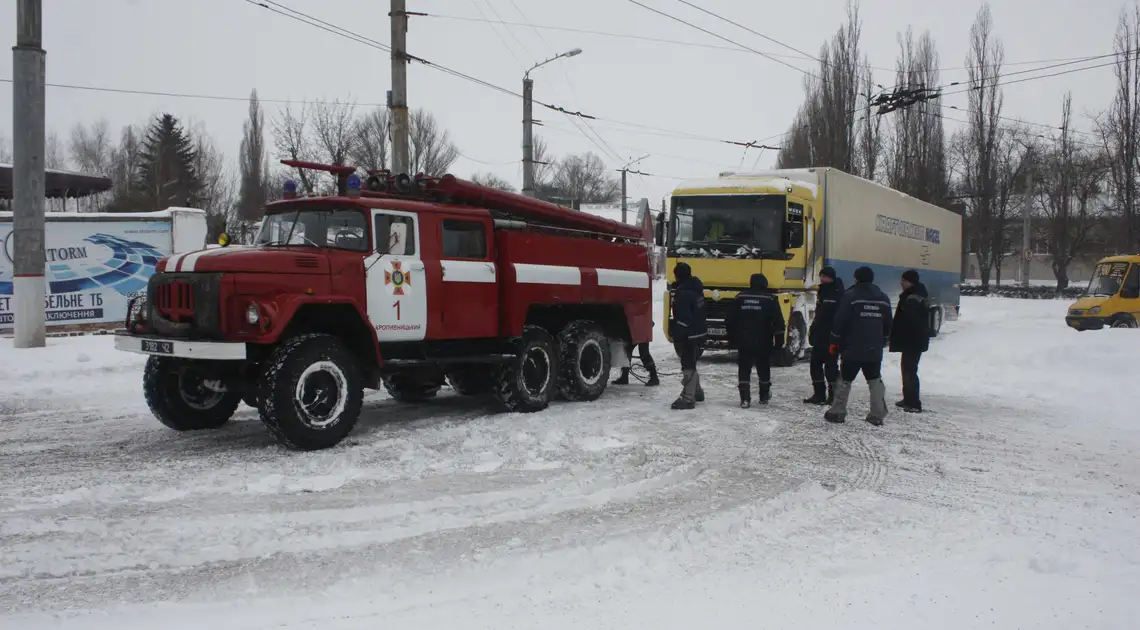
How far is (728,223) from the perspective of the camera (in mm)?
16234

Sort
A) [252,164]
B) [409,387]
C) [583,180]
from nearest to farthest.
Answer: [409,387], [252,164], [583,180]

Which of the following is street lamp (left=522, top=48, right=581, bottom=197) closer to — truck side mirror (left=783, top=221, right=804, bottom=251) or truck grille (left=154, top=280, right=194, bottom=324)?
truck side mirror (left=783, top=221, right=804, bottom=251)

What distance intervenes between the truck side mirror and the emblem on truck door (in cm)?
912

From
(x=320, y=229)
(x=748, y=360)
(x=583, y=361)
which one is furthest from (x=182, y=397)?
(x=748, y=360)

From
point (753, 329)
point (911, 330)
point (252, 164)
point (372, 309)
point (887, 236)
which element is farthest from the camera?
point (252, 164)

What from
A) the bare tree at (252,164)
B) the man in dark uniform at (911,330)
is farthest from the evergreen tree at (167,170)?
the man in dark uniform at (911,330)

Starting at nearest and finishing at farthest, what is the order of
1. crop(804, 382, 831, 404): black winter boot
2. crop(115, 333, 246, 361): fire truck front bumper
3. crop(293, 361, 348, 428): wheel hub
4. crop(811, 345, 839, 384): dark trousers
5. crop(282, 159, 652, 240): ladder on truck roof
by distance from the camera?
1. crop(115, 333, 246, 361): fire truck front bumper
2. crop(293, 361, 348, 428): wheel hub
3. crop(282, 159, 652, 240): ladder on truck roof
4. crop(811, 345, 839, 384): dark trousers
5. crop(804, 382, 831, 404): black winter boot

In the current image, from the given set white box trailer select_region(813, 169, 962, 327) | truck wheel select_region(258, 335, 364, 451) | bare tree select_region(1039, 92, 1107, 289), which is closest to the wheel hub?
truck wheel select_region(258, 335, 364, 451)

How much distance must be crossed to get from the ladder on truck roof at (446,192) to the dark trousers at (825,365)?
3.92 meters

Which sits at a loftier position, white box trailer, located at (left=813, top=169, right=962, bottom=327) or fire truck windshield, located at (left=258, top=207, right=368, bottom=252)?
white box trailer, located at (left=813, top=169, right=962, bottom=327)

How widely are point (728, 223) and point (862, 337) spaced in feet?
21.7

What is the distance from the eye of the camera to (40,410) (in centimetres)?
1040

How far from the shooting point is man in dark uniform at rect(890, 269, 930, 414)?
→ 10.9m

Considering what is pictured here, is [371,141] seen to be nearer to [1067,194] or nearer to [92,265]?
[92,265]
